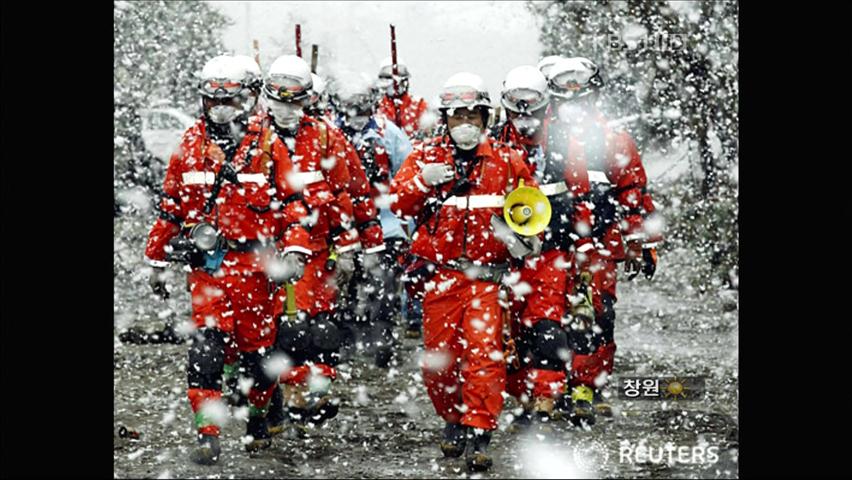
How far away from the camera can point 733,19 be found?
484 inches

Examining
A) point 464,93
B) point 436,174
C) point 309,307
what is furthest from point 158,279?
point 464,93

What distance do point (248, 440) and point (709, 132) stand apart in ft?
24.5

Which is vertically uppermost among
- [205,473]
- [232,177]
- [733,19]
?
[733,19]

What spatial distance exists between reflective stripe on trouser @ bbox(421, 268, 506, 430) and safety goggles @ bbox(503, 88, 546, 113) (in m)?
1.28

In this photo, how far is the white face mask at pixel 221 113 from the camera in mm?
7328

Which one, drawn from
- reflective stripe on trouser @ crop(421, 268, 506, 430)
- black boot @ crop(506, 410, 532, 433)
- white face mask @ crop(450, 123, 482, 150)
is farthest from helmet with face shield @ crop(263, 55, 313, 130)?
black boot @ crop(506, 410, 532, 433)

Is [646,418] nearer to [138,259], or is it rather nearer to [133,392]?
[133,392]

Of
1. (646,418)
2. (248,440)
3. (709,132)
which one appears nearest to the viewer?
(248,440)

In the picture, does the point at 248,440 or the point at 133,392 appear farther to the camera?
the point at 133,392

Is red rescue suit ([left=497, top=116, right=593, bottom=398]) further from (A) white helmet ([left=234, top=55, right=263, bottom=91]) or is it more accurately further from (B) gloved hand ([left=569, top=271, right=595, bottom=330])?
(A) white helmet ([left=234, top=55, right=263, bottom=91])

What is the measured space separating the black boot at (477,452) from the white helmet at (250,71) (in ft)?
7.85

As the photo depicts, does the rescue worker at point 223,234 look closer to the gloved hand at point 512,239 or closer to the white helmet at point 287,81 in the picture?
the white helmet at point 287,81

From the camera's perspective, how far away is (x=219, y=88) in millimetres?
7301

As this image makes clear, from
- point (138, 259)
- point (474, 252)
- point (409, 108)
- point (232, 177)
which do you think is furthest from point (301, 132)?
point (138, 259)
